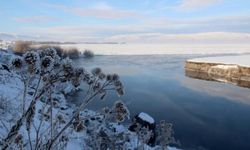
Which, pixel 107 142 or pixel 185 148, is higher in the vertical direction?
pixel 107 142

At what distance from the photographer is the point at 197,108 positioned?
786 inches

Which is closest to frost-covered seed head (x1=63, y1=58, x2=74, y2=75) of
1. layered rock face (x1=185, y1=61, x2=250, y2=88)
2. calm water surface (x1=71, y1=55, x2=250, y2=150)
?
calm water surface (x1=71, y1=55, x2=250, y2=150)

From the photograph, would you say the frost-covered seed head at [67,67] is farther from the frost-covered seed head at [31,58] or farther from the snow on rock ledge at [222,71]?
the snow on rock ledge at [222,71]

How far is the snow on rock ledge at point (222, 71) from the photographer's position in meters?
33.3

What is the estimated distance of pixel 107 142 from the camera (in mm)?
8719

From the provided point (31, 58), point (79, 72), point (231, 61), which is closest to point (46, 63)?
point (31, 58)

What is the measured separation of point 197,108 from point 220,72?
18200 millimetres

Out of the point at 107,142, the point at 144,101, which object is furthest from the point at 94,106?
the point at 107,142

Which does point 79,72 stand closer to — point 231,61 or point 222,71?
point 222,71

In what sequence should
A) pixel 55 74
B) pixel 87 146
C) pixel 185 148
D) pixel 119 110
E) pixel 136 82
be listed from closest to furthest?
pixel 55 74
pixel 119 110
pixel 87 146
pixel 185 148
pixel 136 82

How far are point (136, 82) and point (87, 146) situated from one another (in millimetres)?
20044

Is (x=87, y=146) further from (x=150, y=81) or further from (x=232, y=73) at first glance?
(x=232, y=73)

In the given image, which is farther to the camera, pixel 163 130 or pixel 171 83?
pixel 171 83

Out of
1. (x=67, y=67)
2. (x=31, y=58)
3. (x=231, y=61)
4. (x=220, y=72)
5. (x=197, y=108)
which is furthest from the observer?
(x=231, y=61)
